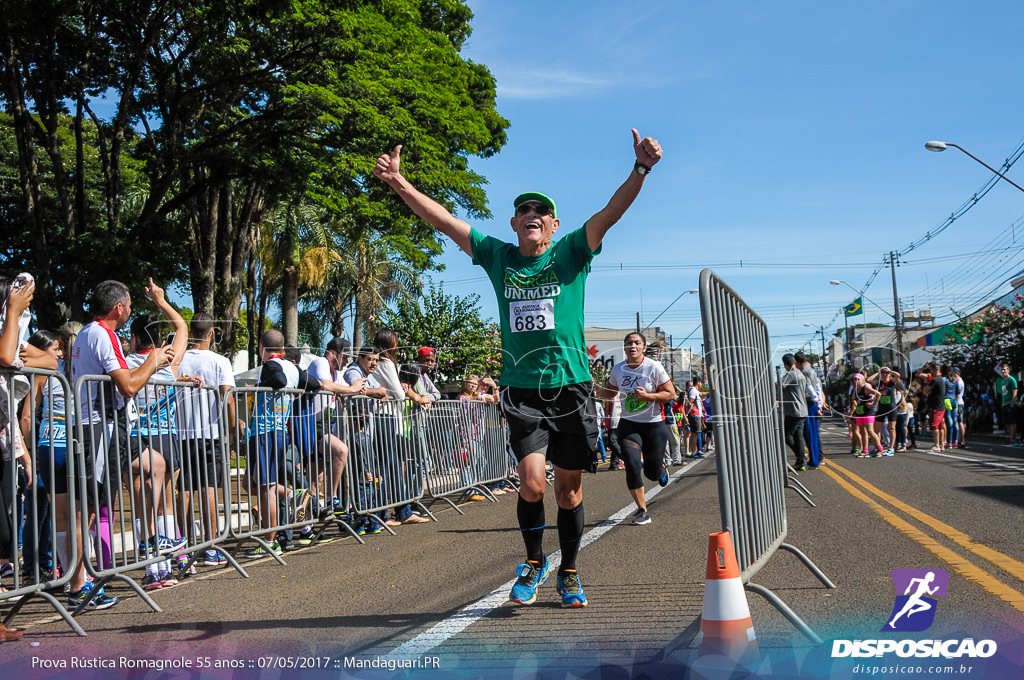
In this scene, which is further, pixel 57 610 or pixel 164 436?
pixel 164 436

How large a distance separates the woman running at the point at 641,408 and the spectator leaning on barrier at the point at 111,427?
4.19 meters

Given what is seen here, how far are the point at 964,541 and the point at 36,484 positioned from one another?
6.30 metres

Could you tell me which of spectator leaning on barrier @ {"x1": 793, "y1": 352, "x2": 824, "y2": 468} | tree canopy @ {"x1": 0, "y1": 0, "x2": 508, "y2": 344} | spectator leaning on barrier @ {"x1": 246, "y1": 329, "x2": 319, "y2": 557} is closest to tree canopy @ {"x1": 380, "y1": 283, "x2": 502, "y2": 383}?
tree canopy @ {"x1": 0, "y1": 0, "x2": 508, "y2": 344}

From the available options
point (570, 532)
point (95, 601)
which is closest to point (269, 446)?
point (95, 601)

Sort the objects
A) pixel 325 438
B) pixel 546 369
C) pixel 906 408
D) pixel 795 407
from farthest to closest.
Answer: pixel 906 408 < pixel 795 407 < pixel 325 438 < pixel 546 369

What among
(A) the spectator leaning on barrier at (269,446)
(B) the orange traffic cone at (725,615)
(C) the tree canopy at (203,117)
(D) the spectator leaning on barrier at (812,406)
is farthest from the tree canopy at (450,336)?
(B) the orange traffic cone at (725,615)

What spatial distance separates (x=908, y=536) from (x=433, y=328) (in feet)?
47.5

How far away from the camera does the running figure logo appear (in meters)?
4.12

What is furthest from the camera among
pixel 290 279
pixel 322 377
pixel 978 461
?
pixel 290 279

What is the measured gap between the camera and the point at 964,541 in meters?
6.62

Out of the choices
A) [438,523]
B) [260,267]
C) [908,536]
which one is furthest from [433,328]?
[260,267]

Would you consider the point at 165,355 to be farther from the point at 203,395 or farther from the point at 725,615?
the point at 725,615

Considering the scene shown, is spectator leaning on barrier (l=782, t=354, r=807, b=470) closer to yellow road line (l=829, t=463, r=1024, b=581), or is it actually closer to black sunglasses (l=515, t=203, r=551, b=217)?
yellow road line (l=829, t=463, r=1024, b=581)

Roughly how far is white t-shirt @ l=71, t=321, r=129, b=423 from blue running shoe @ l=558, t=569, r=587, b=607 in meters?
3.12
